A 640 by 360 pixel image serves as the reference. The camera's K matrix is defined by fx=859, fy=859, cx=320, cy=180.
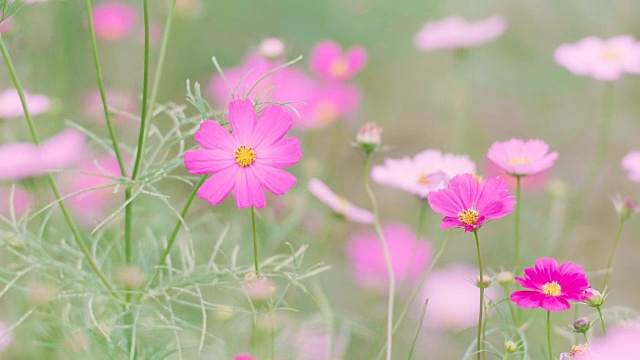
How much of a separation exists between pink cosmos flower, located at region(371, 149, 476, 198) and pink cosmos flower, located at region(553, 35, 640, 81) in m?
0.37

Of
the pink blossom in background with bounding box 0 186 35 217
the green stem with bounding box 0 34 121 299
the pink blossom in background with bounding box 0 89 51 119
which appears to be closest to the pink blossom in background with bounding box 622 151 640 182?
the green stem with bounding box 0 34 121 299

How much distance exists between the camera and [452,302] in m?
1.17

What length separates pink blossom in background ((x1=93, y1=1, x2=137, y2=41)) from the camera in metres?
1.66

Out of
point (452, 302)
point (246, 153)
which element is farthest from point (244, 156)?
point (452, 302)

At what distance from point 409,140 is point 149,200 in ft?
2.78

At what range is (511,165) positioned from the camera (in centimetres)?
70

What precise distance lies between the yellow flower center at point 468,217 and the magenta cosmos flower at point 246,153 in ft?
0.40

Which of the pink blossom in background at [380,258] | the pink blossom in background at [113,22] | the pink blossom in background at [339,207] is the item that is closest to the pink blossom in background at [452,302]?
the pink blossom in background at [380,258]

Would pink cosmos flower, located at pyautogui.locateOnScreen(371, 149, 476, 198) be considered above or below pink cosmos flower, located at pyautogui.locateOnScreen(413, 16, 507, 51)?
below

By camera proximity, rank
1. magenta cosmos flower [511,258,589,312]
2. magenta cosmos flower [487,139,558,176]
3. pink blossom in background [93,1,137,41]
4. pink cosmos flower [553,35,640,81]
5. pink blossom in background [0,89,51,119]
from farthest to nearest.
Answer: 1. pink blossom in background [93,1,137,41]
2. pink cosmos flower [553,35,640,81]
3. pink blossom in background [0,89,51,119]
4. magenta cosmos flower [487,139,558,176]
5. magenta cosmos flower [511,258,589,312]

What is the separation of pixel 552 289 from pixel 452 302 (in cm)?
59

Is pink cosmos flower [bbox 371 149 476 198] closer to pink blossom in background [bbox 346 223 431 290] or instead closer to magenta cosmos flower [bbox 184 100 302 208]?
magenta cosmos flower [bbox 184 100 302 208]

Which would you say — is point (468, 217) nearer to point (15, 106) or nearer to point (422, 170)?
point (422, 170)

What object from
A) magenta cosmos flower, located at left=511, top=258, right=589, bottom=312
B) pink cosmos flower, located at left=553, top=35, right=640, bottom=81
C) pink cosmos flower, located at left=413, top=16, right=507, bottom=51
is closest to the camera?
magenta cosmos flower, located at left=511, top=258, right=589, bottom=312
